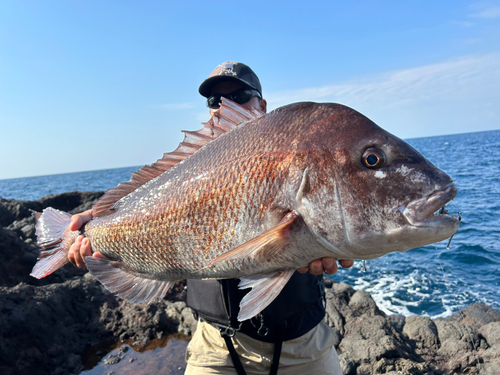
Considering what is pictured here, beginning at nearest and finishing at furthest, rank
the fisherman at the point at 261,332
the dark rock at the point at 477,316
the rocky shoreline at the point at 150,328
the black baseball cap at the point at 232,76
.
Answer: the fisherman at the point at 261,332
the black baseball cap at the point at 232,76
the rocky shoreline at the point at 150,328
the dark rock at the point at 477,316

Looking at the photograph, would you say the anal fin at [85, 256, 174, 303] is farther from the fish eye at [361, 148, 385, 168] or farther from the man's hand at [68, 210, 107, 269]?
the fish eye at [361, 148, 385, 168]

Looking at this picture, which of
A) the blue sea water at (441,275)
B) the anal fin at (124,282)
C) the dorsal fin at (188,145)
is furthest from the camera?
the blue sea water at (441,275)

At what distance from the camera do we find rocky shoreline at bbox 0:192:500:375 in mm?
4398

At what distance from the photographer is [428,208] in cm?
148

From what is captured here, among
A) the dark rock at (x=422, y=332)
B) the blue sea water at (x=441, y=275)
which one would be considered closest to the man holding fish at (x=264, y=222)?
the dark rock at (x=422, y=332)

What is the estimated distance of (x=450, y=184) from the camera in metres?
1.52

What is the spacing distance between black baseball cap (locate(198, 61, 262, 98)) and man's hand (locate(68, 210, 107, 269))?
68.8 inches

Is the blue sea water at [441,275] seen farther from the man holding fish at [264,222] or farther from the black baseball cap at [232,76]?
the black baseball cap at [232,76]

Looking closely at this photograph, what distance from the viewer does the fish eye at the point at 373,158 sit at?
1.61 metres

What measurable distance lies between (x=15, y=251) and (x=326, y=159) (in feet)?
24.7

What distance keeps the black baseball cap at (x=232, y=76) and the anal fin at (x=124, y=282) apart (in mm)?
2019

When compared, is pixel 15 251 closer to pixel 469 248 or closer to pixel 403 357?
pixel 403 357

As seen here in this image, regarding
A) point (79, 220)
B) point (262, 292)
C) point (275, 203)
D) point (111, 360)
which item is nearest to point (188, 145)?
point (275, 203)

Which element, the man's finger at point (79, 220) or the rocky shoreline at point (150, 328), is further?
the rocky shoreline at point (150, 328)
